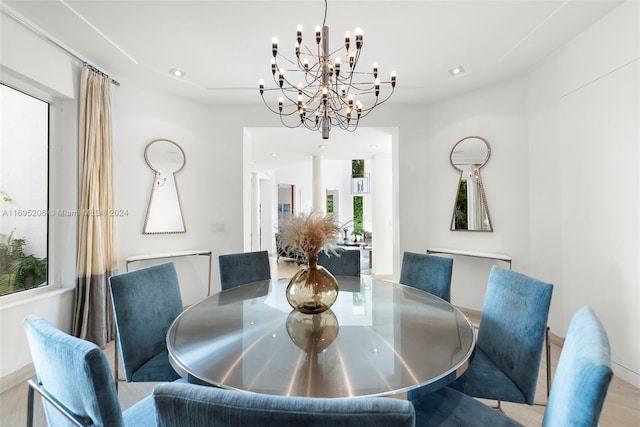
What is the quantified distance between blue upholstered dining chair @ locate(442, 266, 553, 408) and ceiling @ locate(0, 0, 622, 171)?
1.99 metres

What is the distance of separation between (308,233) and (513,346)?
1171mm

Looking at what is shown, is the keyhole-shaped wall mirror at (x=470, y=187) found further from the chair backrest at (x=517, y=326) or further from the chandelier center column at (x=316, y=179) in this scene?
the chandelier center column at (x=316, y=179)

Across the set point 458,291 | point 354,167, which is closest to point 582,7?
point 458,291

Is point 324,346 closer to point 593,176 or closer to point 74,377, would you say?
point 74,377

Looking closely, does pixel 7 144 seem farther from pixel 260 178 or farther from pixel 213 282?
pixel 260 178

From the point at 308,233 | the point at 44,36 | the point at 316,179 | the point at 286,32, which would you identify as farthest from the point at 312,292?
the point at 316,179

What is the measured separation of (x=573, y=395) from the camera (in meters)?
0.65

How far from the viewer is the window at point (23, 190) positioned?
7.41ft

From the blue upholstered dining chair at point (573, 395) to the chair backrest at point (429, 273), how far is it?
1017 millimetres

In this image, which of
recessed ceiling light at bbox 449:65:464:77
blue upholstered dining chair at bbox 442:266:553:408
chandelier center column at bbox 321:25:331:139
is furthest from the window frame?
recessed ceiling light at bbox 449:65:464:77

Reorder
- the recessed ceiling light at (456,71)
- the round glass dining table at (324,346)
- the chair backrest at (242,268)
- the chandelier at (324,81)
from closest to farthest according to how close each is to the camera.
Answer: the round glass dining table at (324,346)
the chandelier at (324,81)
the chair backrest at (242,268)
the recessed ceiling light at (456,71)

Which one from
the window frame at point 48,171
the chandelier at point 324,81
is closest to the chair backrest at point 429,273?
the chandelier at point 324,81

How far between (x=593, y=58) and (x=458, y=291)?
8.78 ft

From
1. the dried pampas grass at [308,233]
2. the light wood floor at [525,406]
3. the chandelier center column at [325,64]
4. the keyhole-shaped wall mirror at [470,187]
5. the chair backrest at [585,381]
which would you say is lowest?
the light wood floor at [525,406]
